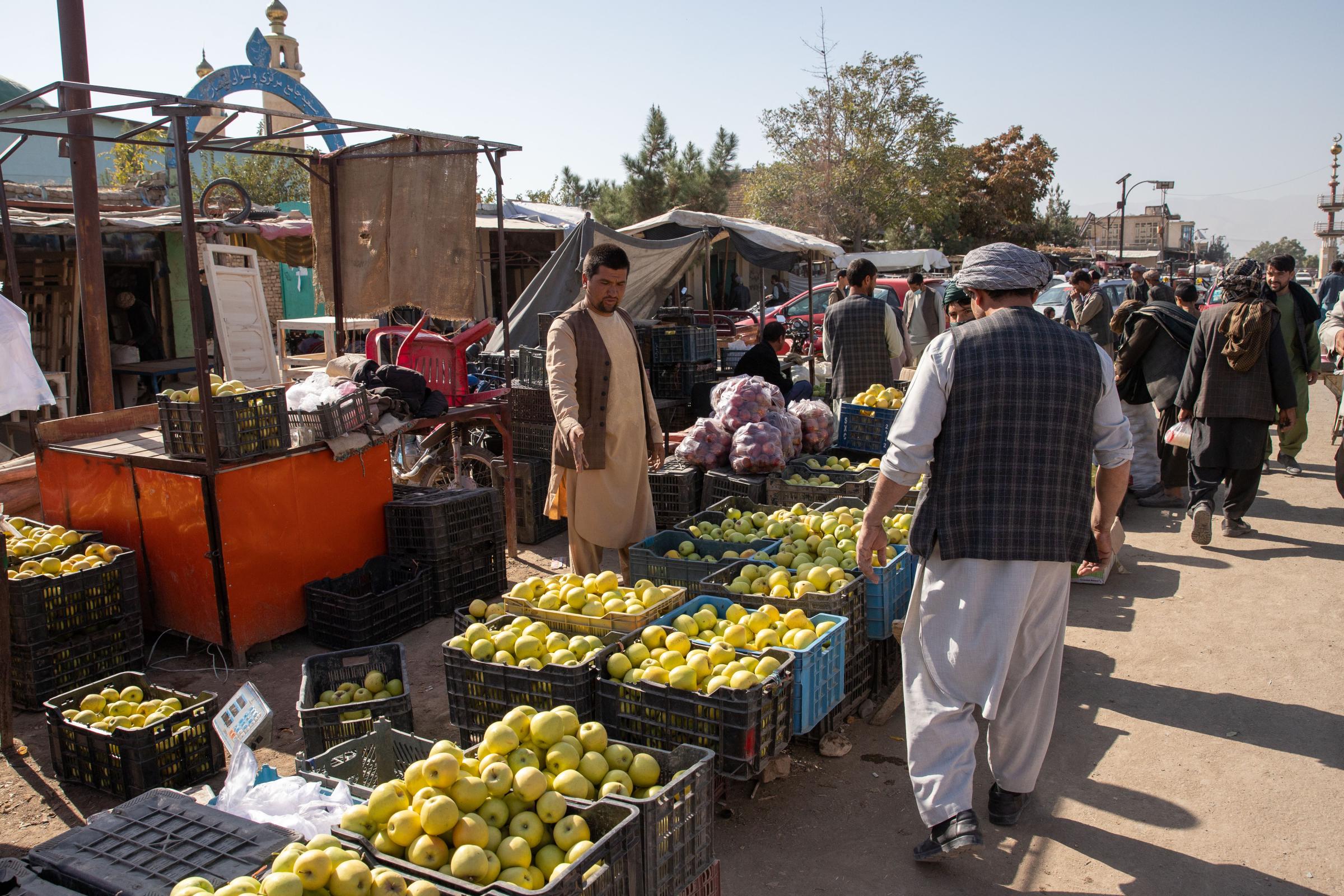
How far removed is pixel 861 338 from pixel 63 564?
6.41 metres

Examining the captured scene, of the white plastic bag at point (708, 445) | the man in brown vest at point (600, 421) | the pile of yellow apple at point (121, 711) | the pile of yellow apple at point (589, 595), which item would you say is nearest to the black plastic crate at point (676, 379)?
the white plastic bag at point (708, 445)

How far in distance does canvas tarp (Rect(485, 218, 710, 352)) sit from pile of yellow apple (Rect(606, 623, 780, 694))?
764cm

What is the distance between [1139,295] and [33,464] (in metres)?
13.0

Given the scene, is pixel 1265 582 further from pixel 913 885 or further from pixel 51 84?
pixel 51 84

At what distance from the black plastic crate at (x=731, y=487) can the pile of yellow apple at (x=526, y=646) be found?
106 inches

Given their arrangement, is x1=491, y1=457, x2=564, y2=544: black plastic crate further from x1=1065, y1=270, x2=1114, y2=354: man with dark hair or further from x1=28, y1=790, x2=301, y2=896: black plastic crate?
x1=1065, y1=270, x2=1114, y2=354: man with dark hair

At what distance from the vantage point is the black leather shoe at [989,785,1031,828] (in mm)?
3555

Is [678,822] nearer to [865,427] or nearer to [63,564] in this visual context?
[63,564]

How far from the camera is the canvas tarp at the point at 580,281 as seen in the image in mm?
11938

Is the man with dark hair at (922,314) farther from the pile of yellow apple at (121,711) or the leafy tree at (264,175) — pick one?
the leafy tree at (264,175)

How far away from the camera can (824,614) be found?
13.6 feet

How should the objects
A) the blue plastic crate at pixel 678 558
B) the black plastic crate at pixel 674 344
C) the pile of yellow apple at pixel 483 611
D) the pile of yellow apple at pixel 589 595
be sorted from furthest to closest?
1. the black plastic crate at pixel 674 344
2. the blue plastic crate at pixel 678 558
3. the pile of yellow apple at pixel 483 611
4. the pile of yellow apple at pixel 589 595

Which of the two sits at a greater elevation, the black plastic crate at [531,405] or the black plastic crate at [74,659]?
the black plastic crate at [531,405]

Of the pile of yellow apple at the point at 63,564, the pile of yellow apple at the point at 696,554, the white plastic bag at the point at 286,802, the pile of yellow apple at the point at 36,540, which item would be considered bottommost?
the white plastic bag at the point at 286,802
